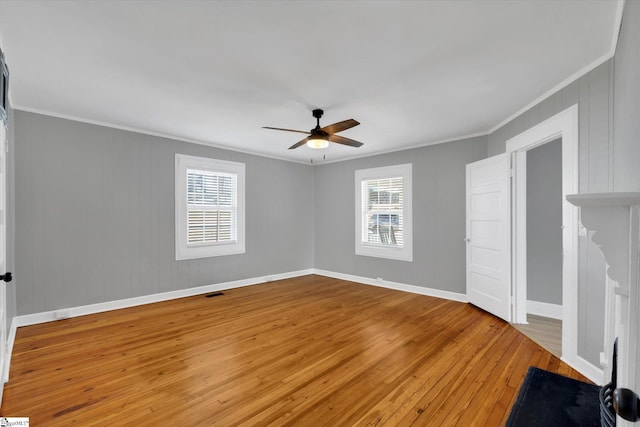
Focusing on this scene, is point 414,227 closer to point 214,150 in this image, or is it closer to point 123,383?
point 214,150

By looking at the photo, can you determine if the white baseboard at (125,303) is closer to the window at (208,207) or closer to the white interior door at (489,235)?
the window at (208,207)

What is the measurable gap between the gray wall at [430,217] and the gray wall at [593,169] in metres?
1.90

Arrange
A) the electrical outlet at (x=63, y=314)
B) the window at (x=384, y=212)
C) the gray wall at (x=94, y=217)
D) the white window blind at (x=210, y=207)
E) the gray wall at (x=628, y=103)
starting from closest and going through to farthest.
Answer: the gray wall at (x=628, y=103), the gray wall at (x=94, y=217), the electrical outlet at (x=63, y=314), the white window blind at (x=210, y=207), the window at (x=384, y=212)

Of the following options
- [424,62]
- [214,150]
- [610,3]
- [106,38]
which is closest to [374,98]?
[424,62]

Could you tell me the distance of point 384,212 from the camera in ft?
18.7

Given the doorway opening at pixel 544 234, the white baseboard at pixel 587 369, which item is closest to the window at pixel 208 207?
the doorway opening at pixel 544 234

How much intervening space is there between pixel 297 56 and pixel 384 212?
387cm

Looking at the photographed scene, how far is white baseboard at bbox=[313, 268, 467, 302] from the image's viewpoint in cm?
470

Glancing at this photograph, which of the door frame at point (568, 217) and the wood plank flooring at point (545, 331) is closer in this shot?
→ the door frame at point (568, 217)

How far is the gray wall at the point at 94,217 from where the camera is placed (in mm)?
3566

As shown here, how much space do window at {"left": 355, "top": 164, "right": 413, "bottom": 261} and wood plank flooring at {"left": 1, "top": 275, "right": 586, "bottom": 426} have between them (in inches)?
61.8

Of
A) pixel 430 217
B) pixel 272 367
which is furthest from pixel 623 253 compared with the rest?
pixel 430 217

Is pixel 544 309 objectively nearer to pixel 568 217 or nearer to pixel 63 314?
pixel 568 217

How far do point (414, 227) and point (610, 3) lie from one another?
376 cm
